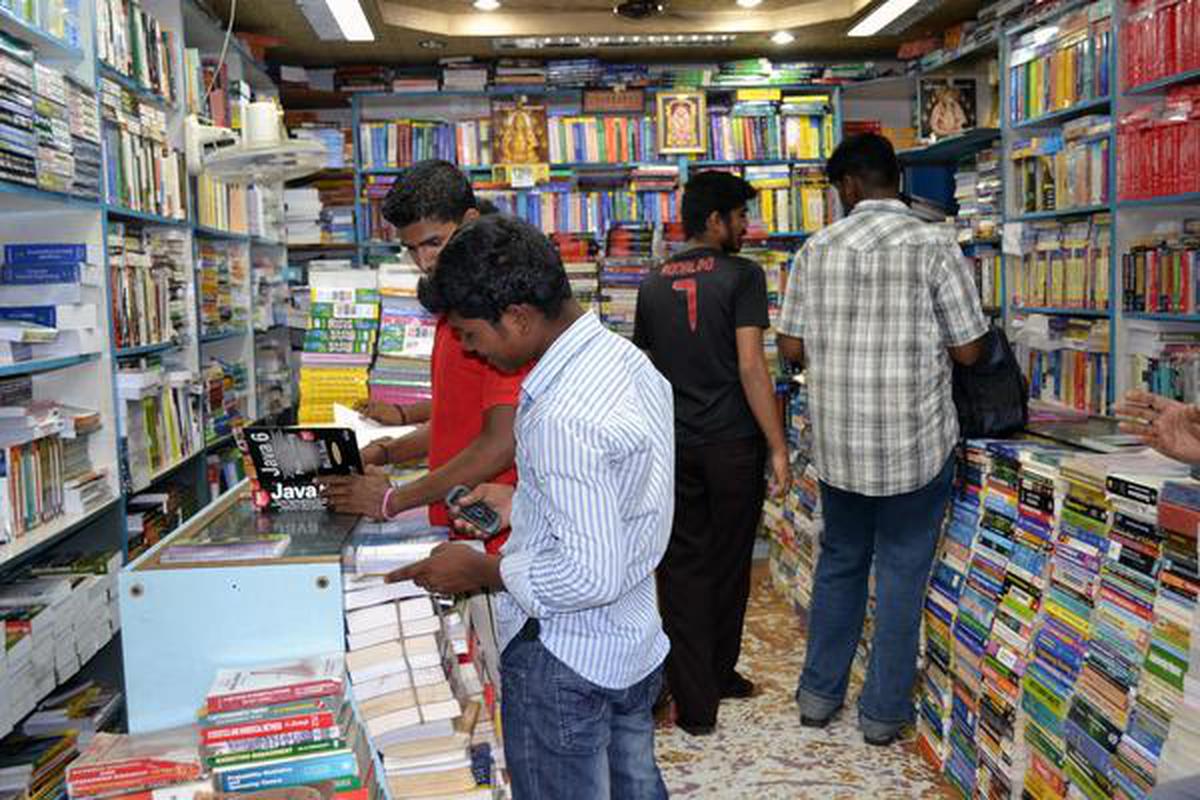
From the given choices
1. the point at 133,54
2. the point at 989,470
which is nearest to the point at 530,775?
the point at 989,470

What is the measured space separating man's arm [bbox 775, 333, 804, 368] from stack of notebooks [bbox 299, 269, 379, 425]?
3.96 feet

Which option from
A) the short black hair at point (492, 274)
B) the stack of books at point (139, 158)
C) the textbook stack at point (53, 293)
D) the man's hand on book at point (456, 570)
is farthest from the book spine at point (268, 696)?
the stack of books at point (139, 158)

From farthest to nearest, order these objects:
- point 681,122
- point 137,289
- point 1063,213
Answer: point 681,122 < point 1063,213 < point 137,289

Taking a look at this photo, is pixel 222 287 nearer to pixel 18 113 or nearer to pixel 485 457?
pixel 18 113

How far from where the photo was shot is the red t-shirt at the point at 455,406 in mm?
2047

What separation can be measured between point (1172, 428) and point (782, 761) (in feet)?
Result: 5.14

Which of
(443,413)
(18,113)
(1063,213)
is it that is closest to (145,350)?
(18,113)

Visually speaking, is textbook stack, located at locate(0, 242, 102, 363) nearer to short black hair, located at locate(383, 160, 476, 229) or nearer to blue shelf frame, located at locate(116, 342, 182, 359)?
blue shelf frame, located at locate(116, 342, 182, 359)

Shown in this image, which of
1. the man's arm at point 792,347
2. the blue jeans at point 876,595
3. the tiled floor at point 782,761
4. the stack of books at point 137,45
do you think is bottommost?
the tiled floor at point 782,761

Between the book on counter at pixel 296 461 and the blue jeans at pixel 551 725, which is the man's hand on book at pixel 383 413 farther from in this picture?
the blue jeans at pixel 551 725

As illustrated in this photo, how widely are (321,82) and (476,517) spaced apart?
5588mm

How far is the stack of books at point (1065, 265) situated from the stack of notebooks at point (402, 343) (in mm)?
2934

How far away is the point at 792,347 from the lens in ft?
10.9

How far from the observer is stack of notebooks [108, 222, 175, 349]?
3.52 meters
